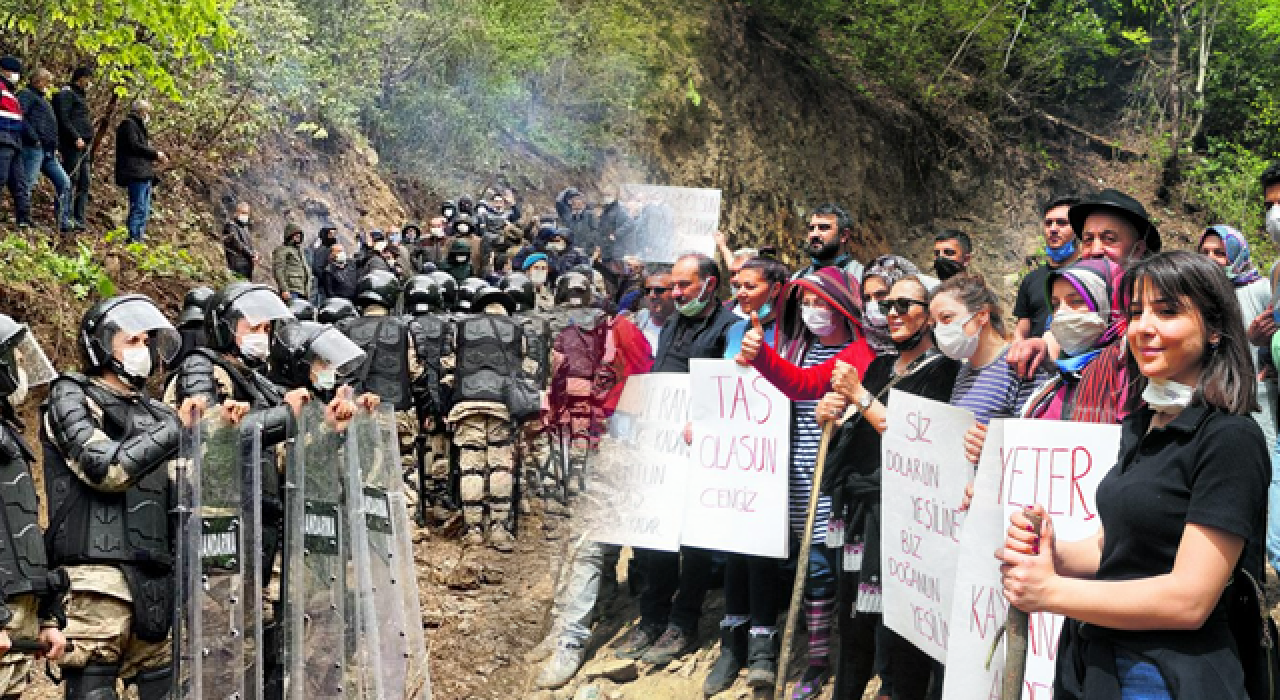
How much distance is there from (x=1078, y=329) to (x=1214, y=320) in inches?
56.8

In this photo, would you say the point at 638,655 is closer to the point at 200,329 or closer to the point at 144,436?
the point at 144,436

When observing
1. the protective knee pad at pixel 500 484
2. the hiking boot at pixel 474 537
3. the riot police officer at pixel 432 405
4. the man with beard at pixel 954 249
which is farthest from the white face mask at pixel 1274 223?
the riot police officer at pixel 432 405

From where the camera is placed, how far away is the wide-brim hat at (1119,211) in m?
4.62

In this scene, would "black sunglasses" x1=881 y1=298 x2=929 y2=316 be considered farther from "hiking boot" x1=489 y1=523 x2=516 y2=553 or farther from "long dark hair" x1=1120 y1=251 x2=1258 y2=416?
"hiking boot" x1=489 y1=523 x2=516 y2=553

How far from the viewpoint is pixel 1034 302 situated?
630 cm

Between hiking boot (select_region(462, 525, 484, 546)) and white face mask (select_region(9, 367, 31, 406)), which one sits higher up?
white face mask (select_region(9, 367, 31, 406))

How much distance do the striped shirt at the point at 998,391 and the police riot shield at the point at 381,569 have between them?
105 inches

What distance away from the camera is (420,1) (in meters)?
30.6

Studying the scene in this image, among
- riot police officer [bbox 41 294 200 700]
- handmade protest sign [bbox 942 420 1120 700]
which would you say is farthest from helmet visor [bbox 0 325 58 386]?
handmade protest sign [bbox 942 420 1120 700]

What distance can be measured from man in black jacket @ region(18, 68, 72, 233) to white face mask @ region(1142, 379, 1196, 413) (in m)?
11.8

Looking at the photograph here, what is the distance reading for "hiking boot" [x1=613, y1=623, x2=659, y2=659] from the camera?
20.3 ft

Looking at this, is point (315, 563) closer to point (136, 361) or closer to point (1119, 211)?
point (136, 361)

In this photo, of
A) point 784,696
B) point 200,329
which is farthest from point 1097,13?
point 784,696

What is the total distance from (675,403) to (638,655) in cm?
129
